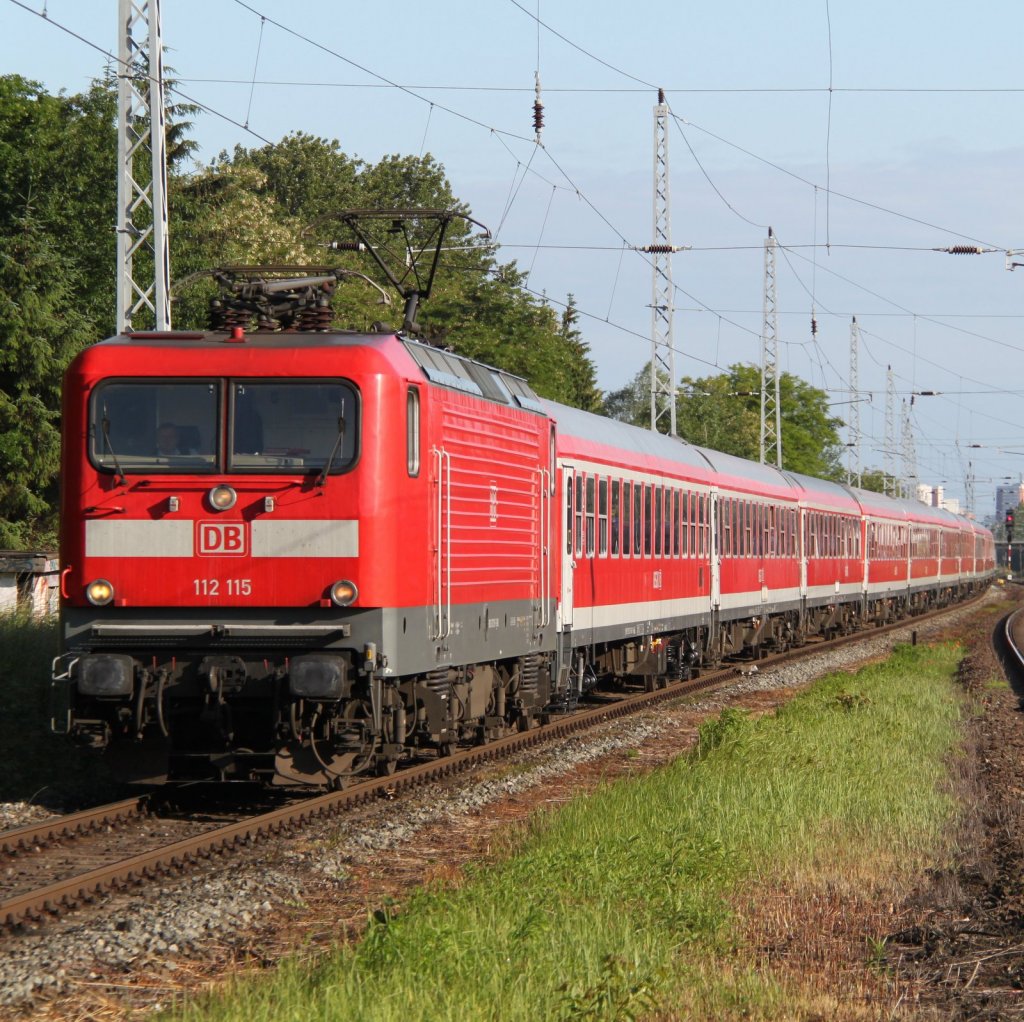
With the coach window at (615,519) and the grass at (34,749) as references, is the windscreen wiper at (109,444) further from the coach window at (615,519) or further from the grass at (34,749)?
the coach window at (615,519)

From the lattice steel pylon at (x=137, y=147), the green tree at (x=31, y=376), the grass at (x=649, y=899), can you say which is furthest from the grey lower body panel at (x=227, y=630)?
the green tree at (x=31, y=376)

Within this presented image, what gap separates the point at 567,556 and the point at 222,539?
7.32 meters

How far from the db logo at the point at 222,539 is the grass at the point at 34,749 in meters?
2.70

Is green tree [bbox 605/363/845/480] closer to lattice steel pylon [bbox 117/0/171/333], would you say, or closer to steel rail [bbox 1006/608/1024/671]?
steel rail [bbox 1006/608/1024/671]

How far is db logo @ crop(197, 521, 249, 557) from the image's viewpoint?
11680 millimetres

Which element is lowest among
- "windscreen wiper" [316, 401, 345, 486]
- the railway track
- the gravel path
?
the gravel path

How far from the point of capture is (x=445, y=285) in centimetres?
6488

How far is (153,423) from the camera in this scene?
11930 millimetres

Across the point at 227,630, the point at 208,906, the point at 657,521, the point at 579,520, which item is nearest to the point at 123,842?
the point at 227,630

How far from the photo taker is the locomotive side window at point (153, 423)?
466 inches

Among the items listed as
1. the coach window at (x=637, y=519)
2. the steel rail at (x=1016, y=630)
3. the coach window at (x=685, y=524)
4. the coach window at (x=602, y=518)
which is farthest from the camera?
the steel rail at (x=1016, y=630)

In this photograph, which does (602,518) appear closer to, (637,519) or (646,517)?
(637,519)

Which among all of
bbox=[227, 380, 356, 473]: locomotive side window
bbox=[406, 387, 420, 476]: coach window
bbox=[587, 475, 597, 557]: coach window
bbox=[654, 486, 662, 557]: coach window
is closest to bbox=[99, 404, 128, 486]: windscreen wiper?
bbox=[227, 380, 356, 473]: locomotive side window

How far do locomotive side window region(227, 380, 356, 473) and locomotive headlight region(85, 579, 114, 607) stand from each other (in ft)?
3.85
